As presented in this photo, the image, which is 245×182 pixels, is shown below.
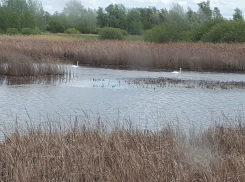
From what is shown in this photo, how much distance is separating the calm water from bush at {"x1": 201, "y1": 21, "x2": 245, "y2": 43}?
43.8 feet

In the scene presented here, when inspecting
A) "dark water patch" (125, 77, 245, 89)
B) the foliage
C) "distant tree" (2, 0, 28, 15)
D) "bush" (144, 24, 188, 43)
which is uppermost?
"distant tree" (2, 0, 28, 15)

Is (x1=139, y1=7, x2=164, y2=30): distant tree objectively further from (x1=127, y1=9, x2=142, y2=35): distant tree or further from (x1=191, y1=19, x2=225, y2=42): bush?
(x1=191, y1=19, x2=225, y2=42): bush

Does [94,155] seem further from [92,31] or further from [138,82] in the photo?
[92,31]

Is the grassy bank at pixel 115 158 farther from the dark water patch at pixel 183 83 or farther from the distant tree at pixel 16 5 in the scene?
the distant tree at pixel 16 5

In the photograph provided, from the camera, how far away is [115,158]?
6004 mm

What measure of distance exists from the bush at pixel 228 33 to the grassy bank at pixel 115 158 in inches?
1047

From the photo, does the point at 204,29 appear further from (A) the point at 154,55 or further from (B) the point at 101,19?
(B) the point at 101,19

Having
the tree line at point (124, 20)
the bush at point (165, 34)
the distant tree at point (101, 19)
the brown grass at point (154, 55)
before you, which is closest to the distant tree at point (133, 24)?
the tree line at point (124, 20)

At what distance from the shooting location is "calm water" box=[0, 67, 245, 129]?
35.0ft

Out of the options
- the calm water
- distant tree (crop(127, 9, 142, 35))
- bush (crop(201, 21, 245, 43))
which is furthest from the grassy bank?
distant tree (crop(127, 9, 142, 35))

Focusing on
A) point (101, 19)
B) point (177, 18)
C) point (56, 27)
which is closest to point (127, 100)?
point (177, 18)

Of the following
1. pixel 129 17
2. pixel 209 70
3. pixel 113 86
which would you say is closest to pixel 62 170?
pixel 113 86

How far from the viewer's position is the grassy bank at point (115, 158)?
5383 millimetres

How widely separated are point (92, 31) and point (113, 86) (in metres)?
49.2
